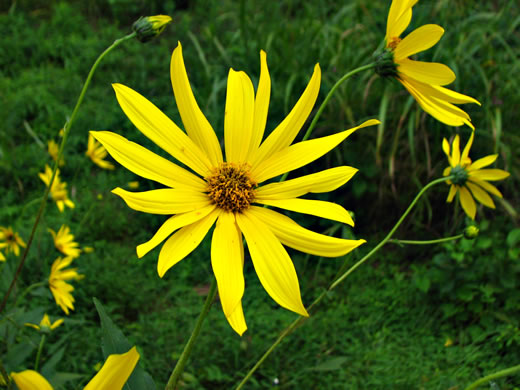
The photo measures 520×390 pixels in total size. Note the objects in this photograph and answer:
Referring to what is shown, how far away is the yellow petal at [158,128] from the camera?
92cm

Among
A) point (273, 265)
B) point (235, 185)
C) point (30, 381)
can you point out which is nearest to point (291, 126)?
point (235, 185)

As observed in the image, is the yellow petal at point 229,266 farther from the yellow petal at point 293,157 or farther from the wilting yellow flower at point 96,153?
the wilting yellow flower at point 96,153

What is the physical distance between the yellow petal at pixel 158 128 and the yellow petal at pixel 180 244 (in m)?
0.15

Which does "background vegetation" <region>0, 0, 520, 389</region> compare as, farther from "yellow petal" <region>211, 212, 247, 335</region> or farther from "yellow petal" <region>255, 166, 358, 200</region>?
"yellow petal" <region>211, 212, 247, 335</region>

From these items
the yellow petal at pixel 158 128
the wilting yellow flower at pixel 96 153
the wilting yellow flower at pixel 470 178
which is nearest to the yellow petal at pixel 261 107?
the yellow petal at pixel 158 128

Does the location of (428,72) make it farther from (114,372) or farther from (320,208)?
(114,372)

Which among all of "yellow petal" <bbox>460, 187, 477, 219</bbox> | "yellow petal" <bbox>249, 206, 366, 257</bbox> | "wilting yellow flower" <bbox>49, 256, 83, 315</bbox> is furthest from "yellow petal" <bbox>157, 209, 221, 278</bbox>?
"wilting yellow flower" <bbox>49, 256, 83, 315</bbox>

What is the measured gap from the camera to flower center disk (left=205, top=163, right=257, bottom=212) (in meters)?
1.03

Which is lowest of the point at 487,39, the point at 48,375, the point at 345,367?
the point at 345,367

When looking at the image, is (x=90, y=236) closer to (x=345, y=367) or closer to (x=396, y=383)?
(x=345, y=367)

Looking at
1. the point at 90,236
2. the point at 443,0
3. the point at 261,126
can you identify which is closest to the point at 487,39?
the point at 443,0

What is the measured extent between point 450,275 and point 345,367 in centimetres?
69

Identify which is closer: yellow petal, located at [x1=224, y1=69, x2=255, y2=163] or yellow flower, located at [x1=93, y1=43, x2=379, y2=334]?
yellow flower, located at [x1=93, y1=43, x2=379, y2=334]

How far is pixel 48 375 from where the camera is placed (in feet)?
5.06
